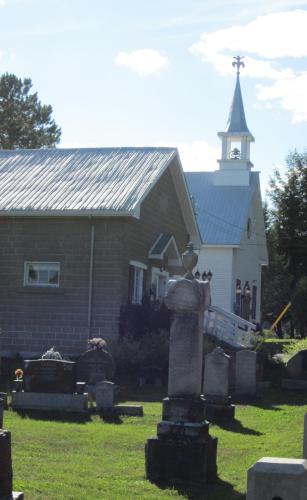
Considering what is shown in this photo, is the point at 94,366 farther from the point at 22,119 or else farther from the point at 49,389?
the point at 22,119

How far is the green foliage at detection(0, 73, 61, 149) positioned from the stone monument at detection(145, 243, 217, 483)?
50184mm

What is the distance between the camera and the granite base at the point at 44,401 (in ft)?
50.5

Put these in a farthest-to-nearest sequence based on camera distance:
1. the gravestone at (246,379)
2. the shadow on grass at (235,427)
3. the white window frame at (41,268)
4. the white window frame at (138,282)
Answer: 1. the white window frame at (138,282)
2. the white window frame at (41,268)
3. the gravestone at (246,379)
4. the shadow on grass at (235,427)

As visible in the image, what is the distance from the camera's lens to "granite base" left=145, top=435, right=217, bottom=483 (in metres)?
10.1

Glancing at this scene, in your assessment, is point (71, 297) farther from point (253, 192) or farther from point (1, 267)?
point (253, 192)

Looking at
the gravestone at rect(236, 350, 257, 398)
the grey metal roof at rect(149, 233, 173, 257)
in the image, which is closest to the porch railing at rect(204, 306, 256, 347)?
the grey metal roof at rect(149, 233, 173, 257)

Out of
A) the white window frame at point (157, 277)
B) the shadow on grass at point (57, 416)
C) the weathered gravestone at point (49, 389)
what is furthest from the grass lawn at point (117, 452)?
the white window frame at point (157, 277)

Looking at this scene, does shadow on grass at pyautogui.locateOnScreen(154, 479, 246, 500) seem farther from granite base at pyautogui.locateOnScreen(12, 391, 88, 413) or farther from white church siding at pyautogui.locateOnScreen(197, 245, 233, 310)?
white church siding at pyautogui.locateOnScreen(197, 245, 233, 310)

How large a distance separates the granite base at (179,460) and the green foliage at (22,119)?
50.7m

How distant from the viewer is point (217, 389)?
15727 millimetres

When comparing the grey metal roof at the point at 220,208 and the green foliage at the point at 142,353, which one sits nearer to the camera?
the green foliage at the point at 142,353

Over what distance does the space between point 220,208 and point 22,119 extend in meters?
25.0

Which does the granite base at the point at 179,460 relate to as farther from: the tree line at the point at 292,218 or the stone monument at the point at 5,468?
→ the tree line at the point at 292,218

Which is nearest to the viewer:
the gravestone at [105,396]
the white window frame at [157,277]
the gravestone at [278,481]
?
the gravestone at [278,481]
